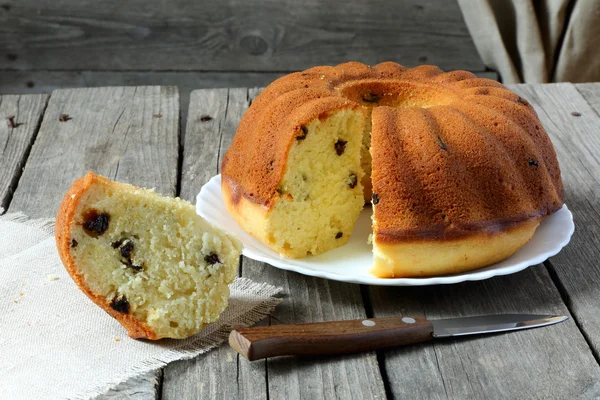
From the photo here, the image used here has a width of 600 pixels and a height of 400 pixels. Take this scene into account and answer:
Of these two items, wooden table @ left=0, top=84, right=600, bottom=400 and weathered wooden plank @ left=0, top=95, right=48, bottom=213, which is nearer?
wooden table @ left=0, top=84, right=600, bottom=400

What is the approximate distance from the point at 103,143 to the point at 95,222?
115 centimetres

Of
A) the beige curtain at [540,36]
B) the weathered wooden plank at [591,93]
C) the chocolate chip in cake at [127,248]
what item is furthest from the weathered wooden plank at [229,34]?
the chocolate chip in cake at [127,248]

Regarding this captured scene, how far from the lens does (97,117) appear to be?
9.21 feet

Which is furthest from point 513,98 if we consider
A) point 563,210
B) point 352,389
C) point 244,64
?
point 244,64

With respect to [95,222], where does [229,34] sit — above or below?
below

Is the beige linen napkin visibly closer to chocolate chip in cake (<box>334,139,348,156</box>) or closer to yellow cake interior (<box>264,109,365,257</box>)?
yellow cake interior (<box>264,109,365,257</box>)

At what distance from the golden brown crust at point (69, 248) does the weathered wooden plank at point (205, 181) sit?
4.3 inches

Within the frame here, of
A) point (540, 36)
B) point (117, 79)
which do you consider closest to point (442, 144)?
point (540, 36)

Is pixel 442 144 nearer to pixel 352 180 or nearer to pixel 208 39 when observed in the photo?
pixel 352 180

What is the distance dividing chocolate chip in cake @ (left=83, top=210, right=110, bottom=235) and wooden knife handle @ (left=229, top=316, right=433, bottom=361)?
0.33 metres

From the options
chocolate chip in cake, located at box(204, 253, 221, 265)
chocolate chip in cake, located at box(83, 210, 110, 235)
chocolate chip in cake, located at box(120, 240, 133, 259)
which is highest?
chocolate chip in cake, located at box(83, 210, 110, 235)

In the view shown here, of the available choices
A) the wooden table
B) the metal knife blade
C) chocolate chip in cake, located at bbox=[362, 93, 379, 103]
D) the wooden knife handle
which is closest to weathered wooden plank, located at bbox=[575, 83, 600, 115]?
the wooden table

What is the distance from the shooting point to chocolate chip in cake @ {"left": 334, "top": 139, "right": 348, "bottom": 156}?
1.87 m

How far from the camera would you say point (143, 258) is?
1.53m
